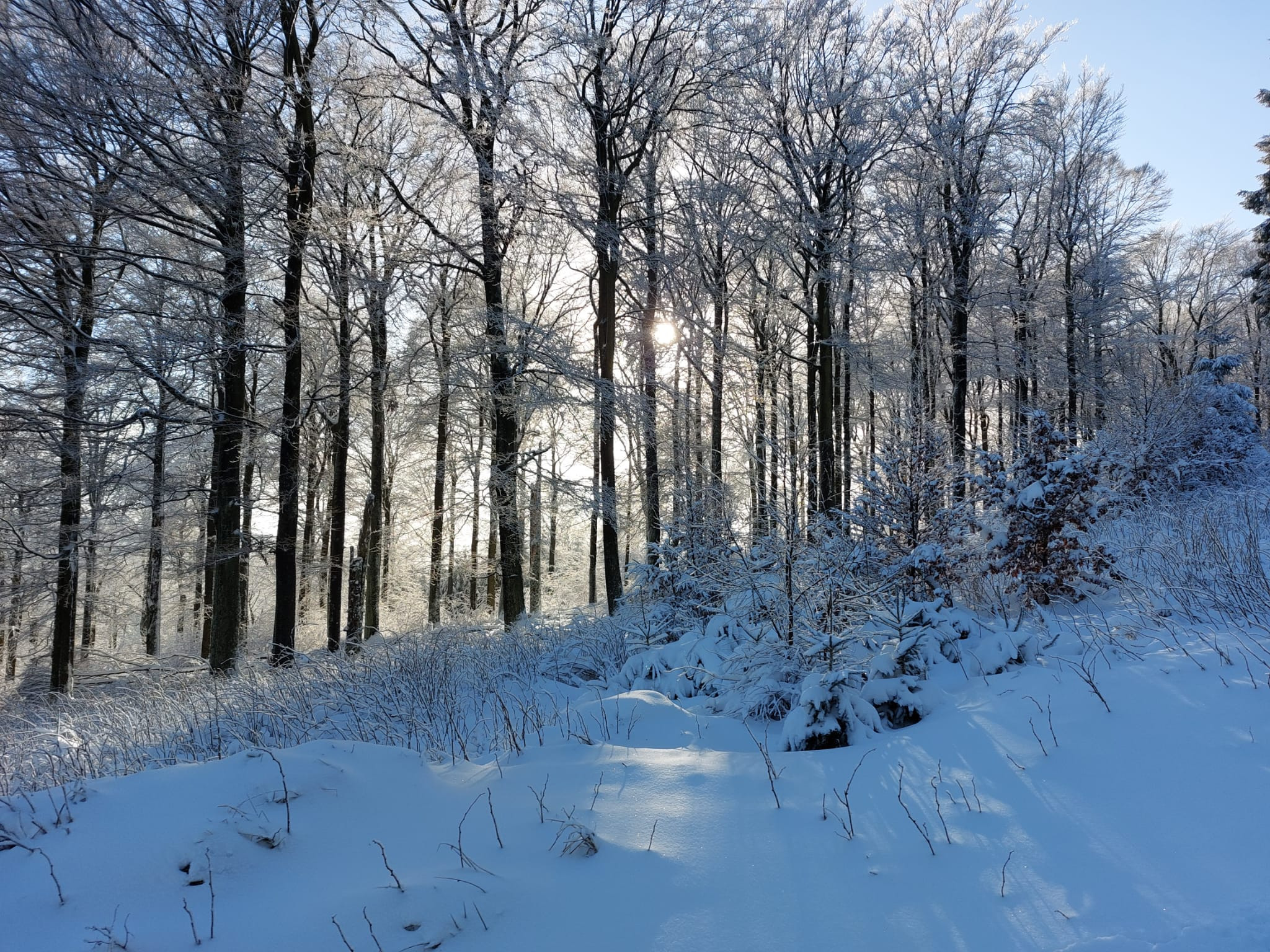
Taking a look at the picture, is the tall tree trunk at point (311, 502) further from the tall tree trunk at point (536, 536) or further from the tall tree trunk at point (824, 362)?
the tall tree trunk at point (824, 362)

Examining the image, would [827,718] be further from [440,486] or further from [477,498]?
[440,486]

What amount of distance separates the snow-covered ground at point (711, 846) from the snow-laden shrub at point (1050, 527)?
266 centimetres

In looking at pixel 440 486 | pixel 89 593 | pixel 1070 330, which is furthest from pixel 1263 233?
pixel 89 593

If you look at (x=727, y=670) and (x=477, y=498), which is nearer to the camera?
(x=727, y=670)

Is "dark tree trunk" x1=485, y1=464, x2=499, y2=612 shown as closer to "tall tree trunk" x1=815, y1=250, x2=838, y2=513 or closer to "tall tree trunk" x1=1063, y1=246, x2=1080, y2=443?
Answer: "tall tree trunk" x1=815, y1=250, x2=838, y2=513

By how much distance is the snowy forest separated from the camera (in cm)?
260

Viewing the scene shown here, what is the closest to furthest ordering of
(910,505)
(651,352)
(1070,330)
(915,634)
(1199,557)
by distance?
(915,634) → (1199,557) → (910,505) → (651,352) → (1070,330)

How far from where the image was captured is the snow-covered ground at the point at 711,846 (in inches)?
87.7

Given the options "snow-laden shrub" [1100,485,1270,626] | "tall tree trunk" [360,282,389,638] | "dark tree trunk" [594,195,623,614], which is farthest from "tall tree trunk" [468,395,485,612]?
"snow-laden shrub" [1100,485,1270,626]

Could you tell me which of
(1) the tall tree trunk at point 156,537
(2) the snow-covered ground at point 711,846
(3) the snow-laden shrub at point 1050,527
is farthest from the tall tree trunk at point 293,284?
(3) the snow-laden shrub at point 1050,527

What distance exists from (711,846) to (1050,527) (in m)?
5.52

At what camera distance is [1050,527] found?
20.9ft

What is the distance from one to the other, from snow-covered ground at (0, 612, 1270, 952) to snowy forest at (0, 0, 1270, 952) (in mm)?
24

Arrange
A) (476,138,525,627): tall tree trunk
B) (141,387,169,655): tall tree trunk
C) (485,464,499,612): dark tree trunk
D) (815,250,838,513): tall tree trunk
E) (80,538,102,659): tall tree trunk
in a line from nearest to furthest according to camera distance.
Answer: (141,387,169,655): tall tree trunk < (476,138,525,627): tall tree trunk < (80,538,102,659): tall tree trunk < (485,464,499,612): dark tree trunk < (815,250,838,513): tall tree trunk
